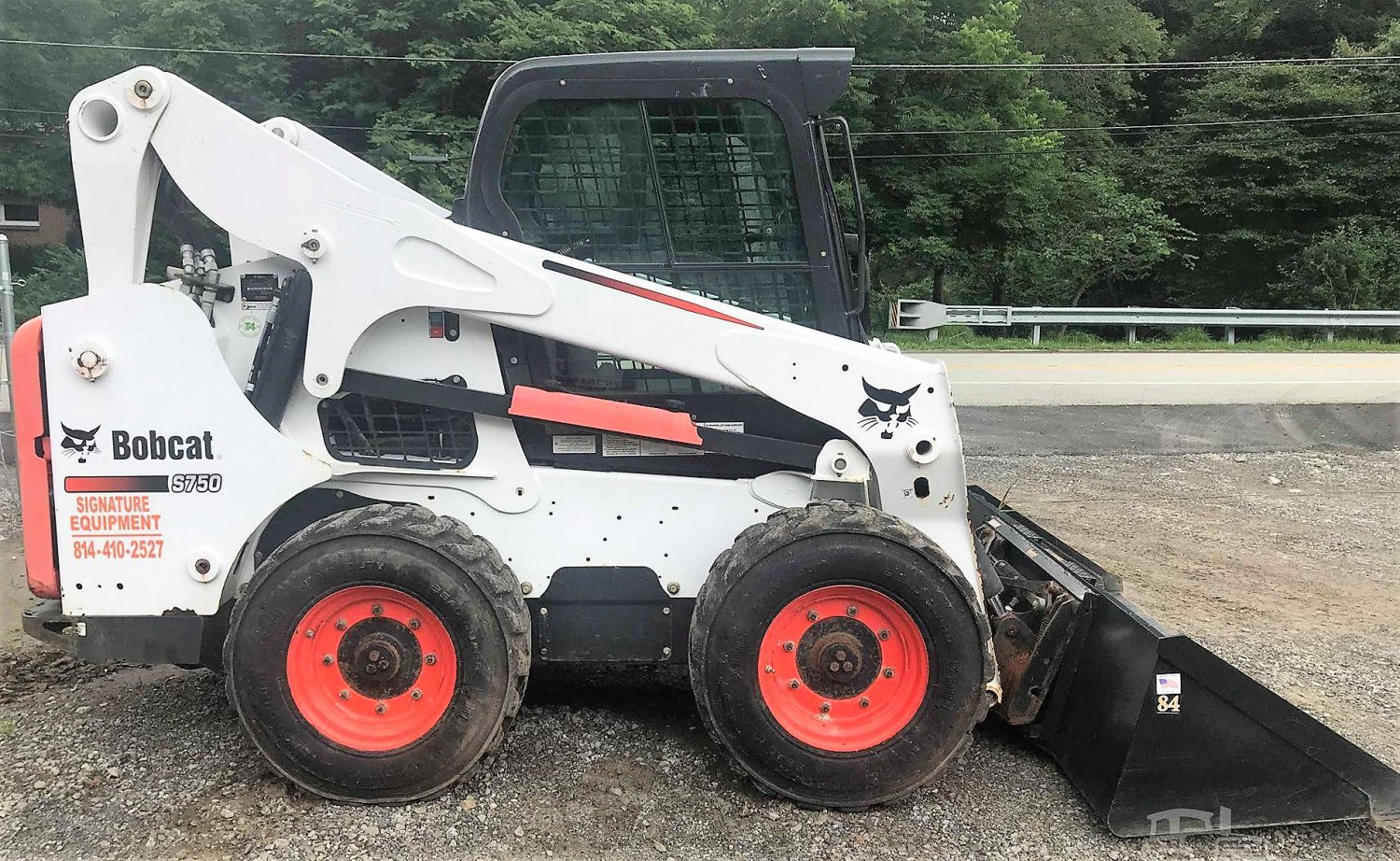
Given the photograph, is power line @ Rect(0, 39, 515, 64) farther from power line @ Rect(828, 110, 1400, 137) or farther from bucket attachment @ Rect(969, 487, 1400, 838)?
bucket attachment @ Rect(969, 487, 1400, 838)

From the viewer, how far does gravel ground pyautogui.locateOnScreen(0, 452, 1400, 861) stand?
3062 millimetres

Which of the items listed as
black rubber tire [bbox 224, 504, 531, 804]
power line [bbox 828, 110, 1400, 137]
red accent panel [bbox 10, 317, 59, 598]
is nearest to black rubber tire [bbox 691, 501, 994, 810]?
black rubber tire [bbox 224, 504, 531, 804]

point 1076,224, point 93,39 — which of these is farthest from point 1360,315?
point 93,39

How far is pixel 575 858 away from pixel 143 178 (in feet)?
8.77

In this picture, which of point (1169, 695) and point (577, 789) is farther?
point (577, 789)

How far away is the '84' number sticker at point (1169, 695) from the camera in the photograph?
3.09 m

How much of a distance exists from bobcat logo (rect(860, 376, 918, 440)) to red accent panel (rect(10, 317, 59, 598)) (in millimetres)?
2830

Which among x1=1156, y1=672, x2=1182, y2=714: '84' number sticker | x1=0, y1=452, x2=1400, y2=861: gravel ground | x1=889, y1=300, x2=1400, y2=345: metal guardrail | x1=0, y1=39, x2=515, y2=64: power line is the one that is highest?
x1=0, y1=39, x2=515, y2=64: power line

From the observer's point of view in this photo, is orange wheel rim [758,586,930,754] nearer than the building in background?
Yes

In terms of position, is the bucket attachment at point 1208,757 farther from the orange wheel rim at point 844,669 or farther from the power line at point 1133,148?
the power line at point 1133,148

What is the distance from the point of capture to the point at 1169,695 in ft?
10.2

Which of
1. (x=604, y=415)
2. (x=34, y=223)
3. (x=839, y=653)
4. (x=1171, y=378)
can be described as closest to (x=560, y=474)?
(x=604, y=415)

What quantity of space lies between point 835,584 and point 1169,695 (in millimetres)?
1101

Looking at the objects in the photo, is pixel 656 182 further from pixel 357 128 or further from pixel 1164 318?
pixel 1164 318
